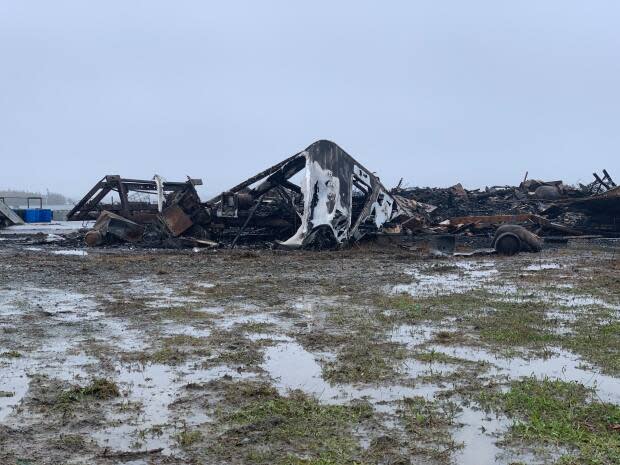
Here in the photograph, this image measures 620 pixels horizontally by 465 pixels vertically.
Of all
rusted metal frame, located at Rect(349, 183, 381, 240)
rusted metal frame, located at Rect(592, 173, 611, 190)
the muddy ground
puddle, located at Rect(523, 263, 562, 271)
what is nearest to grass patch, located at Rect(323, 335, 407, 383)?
the muddy ground

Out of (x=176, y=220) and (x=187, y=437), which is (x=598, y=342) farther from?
(x=176, y=220)

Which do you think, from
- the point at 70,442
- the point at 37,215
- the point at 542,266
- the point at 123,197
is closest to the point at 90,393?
the point at 70,442

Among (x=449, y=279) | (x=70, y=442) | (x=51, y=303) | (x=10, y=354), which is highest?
(x=449, y=279)

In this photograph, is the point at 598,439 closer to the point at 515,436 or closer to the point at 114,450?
the point at 515,436

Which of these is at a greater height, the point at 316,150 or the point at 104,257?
the point at 316,150

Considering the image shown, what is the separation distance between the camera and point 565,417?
415 centimetres

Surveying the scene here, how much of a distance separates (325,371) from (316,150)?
12.8 meters

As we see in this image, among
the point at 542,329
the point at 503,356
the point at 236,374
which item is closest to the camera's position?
the point at 236,374

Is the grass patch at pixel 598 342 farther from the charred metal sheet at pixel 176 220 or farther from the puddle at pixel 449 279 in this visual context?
the charred metal sheet at pixel 176 220

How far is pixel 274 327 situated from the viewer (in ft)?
23.2

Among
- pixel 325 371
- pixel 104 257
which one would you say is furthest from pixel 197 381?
pixel 104 257

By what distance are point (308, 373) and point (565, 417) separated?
78.5 inches

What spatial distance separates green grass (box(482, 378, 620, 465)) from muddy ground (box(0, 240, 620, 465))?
0.01 m

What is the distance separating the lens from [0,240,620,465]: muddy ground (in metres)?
3.74
